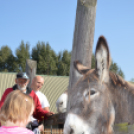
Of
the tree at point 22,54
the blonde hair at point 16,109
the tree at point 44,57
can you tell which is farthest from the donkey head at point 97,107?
the tree at point 22,54

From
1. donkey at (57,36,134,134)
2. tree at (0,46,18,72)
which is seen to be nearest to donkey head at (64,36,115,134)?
donkey at (57,36,134,134)

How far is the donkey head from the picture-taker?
121 cm

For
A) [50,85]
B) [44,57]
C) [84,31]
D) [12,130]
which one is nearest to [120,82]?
[84,31]

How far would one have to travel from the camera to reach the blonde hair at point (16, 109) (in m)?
1.26

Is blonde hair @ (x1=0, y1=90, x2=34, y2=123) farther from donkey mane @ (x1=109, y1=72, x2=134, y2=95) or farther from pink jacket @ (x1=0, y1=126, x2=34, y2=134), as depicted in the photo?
donkey mane @ (x1=109, y1=72, x2=134, y2=95)

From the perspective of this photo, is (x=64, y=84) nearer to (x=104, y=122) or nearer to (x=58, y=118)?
(x=58, y=118)

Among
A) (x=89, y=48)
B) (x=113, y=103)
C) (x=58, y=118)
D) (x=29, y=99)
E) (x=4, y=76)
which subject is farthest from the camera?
(x=4, y=76)

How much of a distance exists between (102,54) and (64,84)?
9412mm

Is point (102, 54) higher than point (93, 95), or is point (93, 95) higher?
point (102, 54)

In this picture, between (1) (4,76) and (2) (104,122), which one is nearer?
(2) (104,122)

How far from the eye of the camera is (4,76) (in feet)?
32.8

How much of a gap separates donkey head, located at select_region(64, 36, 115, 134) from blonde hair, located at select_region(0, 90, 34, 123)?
0.26 m

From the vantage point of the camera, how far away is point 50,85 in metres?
10.3

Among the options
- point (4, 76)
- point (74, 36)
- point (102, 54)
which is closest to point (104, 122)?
point (102, 54)
